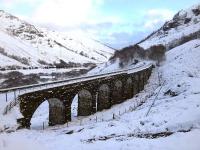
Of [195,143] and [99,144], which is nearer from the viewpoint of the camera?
[195,143]

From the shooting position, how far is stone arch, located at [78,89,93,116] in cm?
A: 4862

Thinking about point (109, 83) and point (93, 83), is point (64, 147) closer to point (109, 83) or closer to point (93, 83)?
point (93, 83)

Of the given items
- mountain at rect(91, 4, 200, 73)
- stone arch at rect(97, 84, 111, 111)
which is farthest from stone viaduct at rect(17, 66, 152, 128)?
mountain at rect(91, 4, 200, 73)

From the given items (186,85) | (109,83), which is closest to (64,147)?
(186,85)

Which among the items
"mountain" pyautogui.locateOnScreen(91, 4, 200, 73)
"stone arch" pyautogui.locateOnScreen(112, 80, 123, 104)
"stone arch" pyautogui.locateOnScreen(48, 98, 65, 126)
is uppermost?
"mountain" pyautogui.locateOnScreen(91, 4, 200, 73)

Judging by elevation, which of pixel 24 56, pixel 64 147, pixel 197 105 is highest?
pixel 24 56

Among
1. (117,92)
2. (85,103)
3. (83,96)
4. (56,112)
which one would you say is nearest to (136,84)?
(117,92)

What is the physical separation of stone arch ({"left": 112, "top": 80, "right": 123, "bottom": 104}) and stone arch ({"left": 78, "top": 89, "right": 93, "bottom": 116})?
9.17 m

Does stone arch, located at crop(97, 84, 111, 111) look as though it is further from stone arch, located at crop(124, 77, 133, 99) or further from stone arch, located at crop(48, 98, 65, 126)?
stone arch, located at crop(48, 98, 65, 126)

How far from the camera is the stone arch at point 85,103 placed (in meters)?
48.6

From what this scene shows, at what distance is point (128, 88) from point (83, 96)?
55.5 feet

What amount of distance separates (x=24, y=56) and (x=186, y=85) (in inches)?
5843

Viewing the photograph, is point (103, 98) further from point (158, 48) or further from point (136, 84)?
point (158, 48)

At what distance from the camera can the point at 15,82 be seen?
80062 millimetres
